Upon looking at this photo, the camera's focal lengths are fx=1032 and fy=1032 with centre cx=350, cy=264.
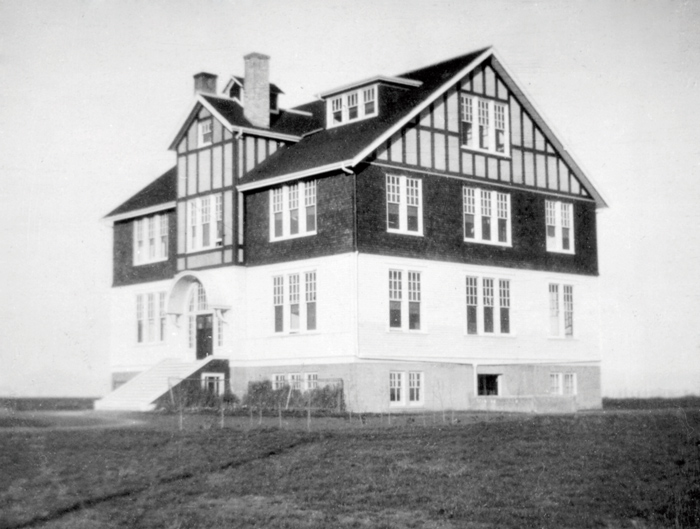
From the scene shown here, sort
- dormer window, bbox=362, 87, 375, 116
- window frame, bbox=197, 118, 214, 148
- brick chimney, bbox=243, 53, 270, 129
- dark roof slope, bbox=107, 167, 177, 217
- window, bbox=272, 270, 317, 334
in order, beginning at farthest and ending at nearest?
dark roof slope, bbox=107, 167, 177, 217 → brick chimney, bbox=243, 53, 270, 129 → window frame, bbox=197, 118, 214, 148 → dormer window, bbox=362, 87, 375, 116 → window, bbox=272, 270, 317, 334

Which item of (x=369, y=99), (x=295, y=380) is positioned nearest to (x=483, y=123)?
(x=369, y=99)

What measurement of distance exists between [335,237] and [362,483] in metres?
15.8

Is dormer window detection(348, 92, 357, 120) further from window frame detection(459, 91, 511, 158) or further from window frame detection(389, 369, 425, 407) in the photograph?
window frame detection(389, 369, 425, 407)

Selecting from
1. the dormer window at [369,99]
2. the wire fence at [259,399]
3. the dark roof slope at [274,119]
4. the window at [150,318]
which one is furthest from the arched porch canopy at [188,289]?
the dormer window at [369,99]

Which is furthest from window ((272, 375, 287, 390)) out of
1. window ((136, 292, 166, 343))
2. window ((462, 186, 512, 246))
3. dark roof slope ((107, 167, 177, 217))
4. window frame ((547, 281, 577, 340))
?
window frame ((547, 281, 577, 340))

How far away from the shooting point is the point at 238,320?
39594 mm

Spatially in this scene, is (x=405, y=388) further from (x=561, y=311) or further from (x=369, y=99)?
(x=369, y=99)

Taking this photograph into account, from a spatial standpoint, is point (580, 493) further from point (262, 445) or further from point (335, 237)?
point (335, 237)

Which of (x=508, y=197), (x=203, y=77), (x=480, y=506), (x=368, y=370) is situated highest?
(x=203, y=77)

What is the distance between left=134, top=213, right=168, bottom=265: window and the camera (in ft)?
150

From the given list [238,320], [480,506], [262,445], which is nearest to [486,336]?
[238,320]

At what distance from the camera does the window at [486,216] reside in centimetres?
3953

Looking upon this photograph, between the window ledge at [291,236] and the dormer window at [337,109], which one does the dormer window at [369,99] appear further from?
the window ledge at [291,236]

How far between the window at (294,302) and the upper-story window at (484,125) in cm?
819
